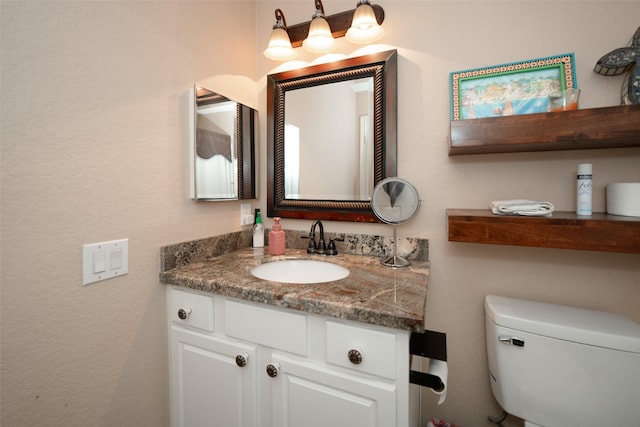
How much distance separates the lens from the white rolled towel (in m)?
0.94

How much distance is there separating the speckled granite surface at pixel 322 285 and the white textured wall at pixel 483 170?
217 mm

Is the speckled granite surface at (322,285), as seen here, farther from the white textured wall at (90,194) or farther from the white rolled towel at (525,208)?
the white rolled towel at (525,208)

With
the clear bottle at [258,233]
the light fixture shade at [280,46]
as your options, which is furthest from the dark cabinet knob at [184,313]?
the light fixture shade at [280,46]

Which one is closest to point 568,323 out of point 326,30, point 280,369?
point 280,369

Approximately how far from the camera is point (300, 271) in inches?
51.4

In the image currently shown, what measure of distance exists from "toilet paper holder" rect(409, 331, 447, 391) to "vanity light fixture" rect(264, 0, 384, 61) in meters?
1.23

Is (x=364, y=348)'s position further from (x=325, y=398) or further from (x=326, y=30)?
(x=326, y=30)

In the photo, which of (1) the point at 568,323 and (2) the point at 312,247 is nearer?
(1) the point at 568,323

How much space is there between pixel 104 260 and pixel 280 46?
1193 mm

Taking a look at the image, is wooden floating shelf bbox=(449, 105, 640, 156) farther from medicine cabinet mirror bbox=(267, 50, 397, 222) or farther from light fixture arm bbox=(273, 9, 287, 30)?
light fixture arm bbox=(273, 9, 287, 30)

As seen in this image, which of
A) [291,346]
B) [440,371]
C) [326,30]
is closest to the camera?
[440,371]

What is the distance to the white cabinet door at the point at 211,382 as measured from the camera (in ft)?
3.05

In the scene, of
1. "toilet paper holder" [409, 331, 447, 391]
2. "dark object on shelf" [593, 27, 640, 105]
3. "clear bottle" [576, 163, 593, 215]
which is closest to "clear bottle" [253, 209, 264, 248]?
"toilet paper holder" [409, 331, 447, 391]

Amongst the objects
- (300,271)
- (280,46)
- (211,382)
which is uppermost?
(280,46)
